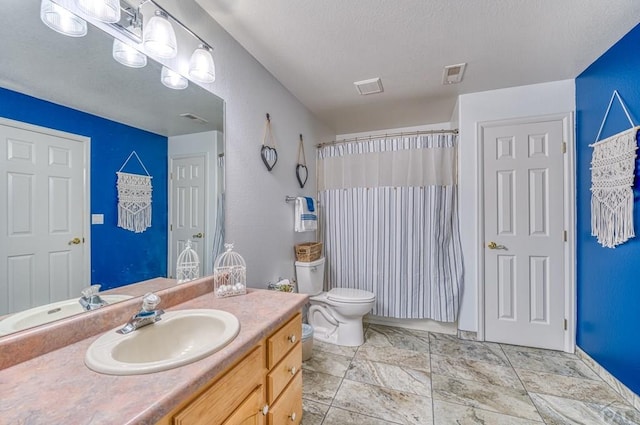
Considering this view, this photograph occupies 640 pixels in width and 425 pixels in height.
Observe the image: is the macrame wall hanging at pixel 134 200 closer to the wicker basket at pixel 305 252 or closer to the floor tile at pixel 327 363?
the wicker basket at pixel 305 252

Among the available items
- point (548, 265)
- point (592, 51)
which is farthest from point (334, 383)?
point (592, 51)

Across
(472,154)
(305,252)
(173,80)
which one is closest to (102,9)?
(173,80)

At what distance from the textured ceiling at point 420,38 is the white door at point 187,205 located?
86cm

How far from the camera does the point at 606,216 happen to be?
6.14 feet

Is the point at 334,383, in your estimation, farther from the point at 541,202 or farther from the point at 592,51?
the point at 592,51

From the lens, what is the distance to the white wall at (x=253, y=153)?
5.43 feet

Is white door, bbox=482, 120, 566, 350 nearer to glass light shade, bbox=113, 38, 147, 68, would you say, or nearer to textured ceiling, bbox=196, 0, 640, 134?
textured ceiling, bbox=196, 0, 640, 134

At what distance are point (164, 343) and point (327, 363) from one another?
144cm

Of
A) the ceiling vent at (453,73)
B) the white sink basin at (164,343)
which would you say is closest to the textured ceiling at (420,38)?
the ceiling vent at (453,73)

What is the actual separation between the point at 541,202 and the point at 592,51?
111 centimetres

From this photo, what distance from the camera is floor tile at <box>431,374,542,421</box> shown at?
5.32 ft

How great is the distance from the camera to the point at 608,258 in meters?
1.89

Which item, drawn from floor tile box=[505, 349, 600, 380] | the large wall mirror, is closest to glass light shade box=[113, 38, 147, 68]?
the large wall mirror

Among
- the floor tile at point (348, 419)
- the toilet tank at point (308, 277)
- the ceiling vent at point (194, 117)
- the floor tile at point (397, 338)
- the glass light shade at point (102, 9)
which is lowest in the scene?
the floor tile at point (397, 338)
